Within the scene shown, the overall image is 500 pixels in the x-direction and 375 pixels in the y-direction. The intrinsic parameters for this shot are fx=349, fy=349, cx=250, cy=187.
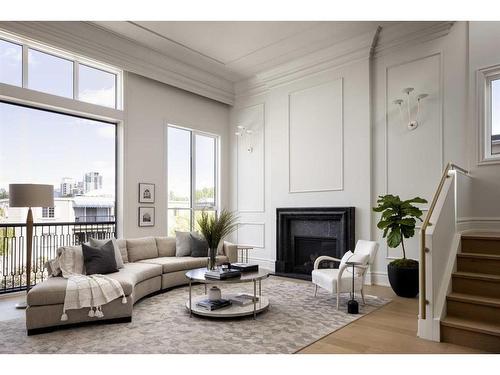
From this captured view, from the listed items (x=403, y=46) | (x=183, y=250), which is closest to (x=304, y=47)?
(x=403, y=46)

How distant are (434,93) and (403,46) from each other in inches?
37.2

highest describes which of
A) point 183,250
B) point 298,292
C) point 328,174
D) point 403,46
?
point 403,46

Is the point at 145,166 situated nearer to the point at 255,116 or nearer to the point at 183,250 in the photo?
the point at 183,250

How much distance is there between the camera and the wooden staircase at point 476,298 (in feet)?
9.95

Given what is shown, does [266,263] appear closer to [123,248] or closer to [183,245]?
[183,245]

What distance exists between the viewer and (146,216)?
645 centimetres

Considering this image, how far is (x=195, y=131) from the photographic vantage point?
7.55 meters

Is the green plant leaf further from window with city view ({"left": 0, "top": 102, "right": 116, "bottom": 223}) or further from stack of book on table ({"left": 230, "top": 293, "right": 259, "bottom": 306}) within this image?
window with city view ({"left": 0, "top": 102, "right": 116, "bottom": 223})

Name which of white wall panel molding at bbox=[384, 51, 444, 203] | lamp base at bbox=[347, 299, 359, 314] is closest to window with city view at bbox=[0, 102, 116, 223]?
lamp base at bbox=[347, 299, 359, 314]

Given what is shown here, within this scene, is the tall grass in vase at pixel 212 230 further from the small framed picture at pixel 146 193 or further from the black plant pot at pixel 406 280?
the small framed picture at pixel 146 193

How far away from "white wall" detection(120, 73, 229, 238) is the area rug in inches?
87.1

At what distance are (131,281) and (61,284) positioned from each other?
727 mm

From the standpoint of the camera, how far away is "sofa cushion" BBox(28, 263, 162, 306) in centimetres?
340

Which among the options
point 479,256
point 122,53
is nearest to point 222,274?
point 479,256
